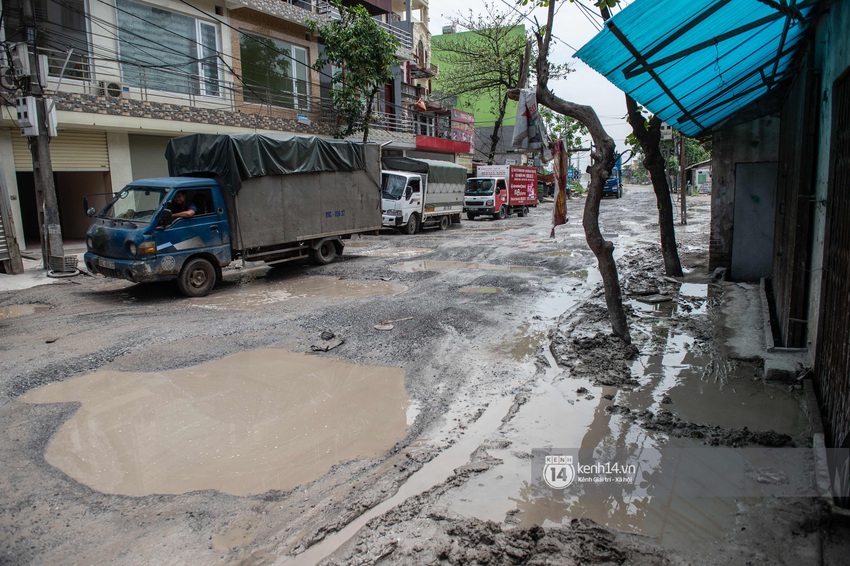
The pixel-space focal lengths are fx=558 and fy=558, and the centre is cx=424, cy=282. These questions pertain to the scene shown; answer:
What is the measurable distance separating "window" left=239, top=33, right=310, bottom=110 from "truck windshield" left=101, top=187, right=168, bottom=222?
34.4 feet

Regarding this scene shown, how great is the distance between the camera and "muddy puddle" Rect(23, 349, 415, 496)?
3.84 m

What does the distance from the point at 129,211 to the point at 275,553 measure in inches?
312

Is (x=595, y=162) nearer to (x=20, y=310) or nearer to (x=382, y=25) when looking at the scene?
(x=20, y=310)

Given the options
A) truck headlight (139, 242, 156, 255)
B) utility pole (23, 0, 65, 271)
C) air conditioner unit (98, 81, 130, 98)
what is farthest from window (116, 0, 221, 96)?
truck headlight (139, 242, 156, 255)

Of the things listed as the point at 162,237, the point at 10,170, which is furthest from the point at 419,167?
the point at 162,237

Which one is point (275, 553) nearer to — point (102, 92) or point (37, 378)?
point (37, 378)

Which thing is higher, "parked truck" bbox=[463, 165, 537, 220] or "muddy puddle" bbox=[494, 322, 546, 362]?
"parked truck" bbox=[463, 165, 537, 220]

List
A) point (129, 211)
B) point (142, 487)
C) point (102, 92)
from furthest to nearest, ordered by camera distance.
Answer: point (102, 92)
point (129, 211)
point (142, 487)

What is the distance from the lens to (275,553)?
2.98 metres

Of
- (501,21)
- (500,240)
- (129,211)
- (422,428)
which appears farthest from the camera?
(501,21)

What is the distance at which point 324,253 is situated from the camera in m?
12.8

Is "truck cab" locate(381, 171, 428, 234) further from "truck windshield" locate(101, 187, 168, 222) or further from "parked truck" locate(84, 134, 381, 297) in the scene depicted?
"truck windshield" locate(101, 187, 168, 222)

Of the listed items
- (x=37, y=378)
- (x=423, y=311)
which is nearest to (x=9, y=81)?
(x=37, y=378)

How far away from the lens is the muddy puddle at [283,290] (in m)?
8.95
